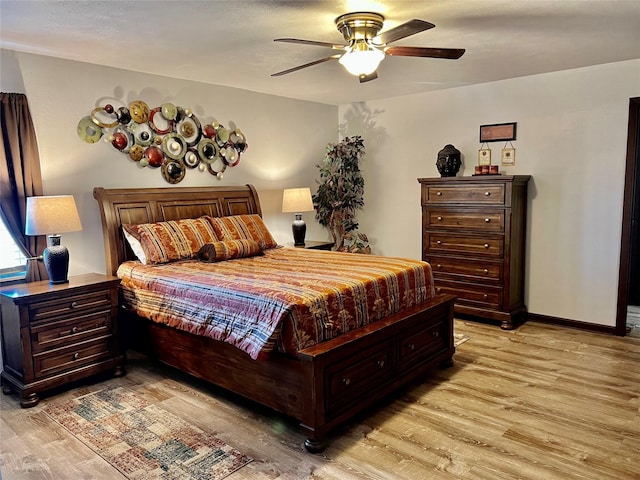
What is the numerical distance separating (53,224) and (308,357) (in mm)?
2096

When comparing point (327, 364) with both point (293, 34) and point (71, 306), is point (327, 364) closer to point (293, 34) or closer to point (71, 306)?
point (71, 306)

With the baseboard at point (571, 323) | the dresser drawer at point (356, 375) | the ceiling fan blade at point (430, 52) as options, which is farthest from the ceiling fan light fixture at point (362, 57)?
the baseboard at point (571, 323)

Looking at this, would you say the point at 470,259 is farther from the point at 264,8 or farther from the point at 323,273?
the point at 264,8

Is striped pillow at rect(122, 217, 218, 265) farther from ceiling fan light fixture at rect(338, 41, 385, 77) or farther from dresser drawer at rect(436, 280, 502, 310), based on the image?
dresser drawer at rect(436, 280, 502, 310)

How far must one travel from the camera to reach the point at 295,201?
5.21m

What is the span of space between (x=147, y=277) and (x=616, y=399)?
132 inches

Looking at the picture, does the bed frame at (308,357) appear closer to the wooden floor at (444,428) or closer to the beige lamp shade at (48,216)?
the wooden floor at (444,428)

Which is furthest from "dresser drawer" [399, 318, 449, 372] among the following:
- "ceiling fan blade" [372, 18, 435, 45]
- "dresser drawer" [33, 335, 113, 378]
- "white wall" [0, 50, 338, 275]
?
"white wall" [0, 50, 338, 275]

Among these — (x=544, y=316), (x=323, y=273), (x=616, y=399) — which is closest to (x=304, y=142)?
(x=323, y=273)

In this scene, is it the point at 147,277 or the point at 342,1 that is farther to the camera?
the point at 147,277

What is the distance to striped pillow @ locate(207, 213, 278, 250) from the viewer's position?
4305 mm

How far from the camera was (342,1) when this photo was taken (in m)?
2.59

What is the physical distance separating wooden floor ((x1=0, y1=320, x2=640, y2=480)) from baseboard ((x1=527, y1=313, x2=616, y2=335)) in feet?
1.85

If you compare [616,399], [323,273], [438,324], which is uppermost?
[323,273]
